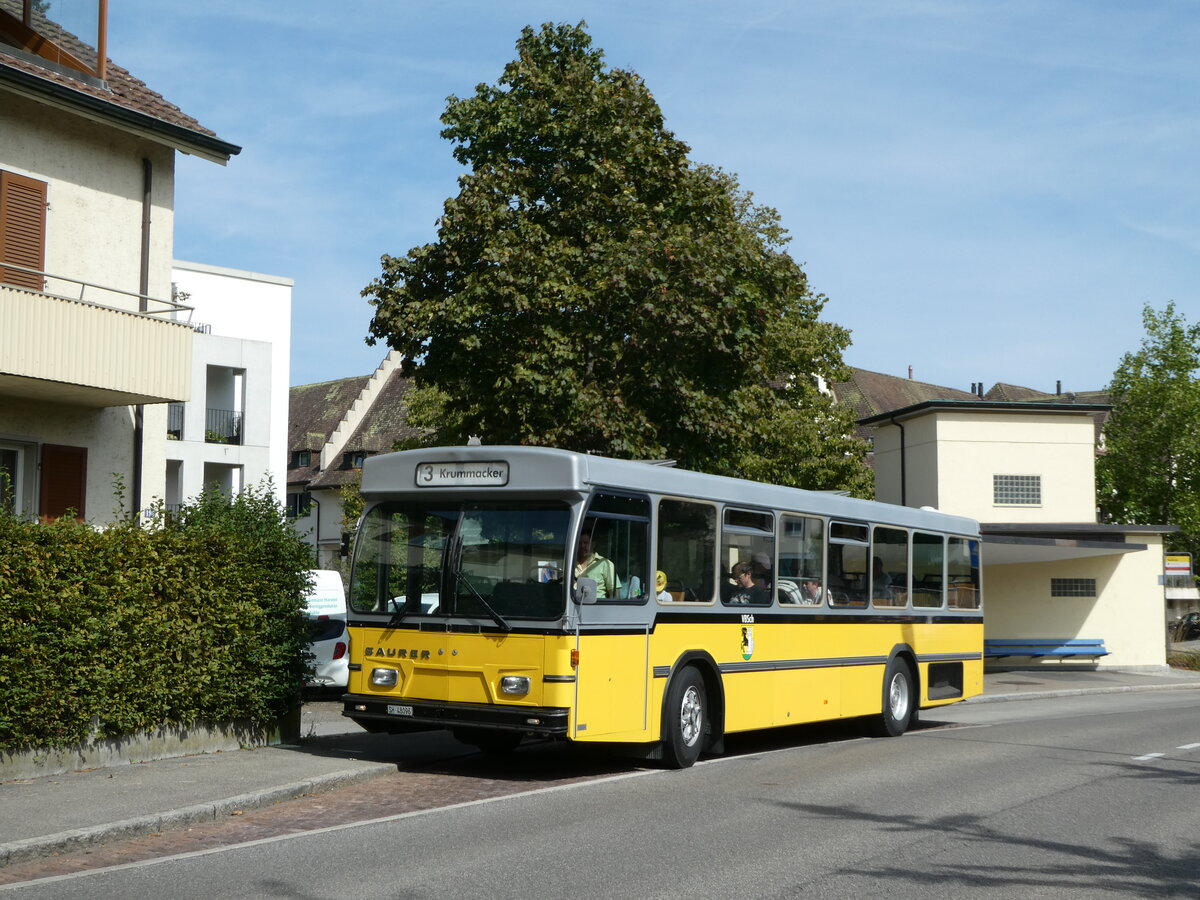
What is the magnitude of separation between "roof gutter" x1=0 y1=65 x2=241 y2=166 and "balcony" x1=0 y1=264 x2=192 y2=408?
221cm

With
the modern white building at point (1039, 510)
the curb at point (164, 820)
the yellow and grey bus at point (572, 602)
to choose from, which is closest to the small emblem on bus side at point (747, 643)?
the yellow and grey bus at point (572, 602)

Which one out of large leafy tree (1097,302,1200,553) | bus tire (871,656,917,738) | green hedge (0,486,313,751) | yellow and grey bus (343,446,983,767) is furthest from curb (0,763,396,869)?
large leafy tree (1097,302,1200,553)

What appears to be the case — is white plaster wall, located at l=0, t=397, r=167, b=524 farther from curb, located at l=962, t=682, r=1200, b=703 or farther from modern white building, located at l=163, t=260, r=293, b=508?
modern white building, located at l=163, t=260, r=293, b=508

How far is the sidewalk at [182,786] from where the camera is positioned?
899 cm

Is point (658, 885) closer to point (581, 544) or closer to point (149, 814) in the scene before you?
point (149, 814)

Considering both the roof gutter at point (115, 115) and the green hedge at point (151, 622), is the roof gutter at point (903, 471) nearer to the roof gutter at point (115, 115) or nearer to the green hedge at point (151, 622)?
the roof gutter at point (115, 115)

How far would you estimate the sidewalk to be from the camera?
8.99 metres

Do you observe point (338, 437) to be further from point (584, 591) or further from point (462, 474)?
point (584, 591)

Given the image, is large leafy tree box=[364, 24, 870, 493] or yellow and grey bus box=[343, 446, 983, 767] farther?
large leafy tree box=[364, 24, 870, 493]

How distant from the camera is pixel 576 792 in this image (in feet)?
38.0

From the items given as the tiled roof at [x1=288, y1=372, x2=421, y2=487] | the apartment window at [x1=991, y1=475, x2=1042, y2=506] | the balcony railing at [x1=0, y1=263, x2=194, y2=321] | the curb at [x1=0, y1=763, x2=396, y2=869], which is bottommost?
the curb at [x1=0, y1=763, x2=396, y2=869]

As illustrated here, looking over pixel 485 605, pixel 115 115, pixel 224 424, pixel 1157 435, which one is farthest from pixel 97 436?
pixel 1157 435

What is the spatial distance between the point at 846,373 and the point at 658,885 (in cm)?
Result: 3520

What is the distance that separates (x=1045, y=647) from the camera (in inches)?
1492
